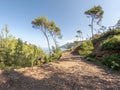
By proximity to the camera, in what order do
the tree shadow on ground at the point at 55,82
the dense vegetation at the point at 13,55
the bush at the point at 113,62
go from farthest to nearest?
the dense vegetation at the point at 13,55
the bush at the point at 113,62
the tree shadow on ground at the point at 55,82

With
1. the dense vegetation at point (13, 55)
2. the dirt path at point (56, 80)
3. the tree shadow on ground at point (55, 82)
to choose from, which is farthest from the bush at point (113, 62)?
the dense vegetation at point (13, 55)

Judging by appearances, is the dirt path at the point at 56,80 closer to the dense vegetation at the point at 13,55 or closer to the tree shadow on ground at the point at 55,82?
the tree shadow on ground at the point at 55,82

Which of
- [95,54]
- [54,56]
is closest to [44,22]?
→ [54,56]

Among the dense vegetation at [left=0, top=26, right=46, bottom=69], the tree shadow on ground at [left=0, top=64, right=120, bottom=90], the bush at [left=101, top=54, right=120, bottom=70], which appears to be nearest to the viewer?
the tree shadow on ground at [left=0, top=64, right=120, bottom=90]

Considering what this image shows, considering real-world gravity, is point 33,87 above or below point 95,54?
below

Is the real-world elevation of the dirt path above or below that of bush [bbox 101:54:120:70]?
below

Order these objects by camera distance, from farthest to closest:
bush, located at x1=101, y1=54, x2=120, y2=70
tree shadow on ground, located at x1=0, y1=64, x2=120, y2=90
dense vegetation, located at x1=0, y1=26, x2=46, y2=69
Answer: dense vegetation, located at x1=0, y1=26, x2=46, y2=69 → bush, located at x1=101, y1=54, x2=120, y2=70 → tree shadow on ground, located at x1=0, y1=64, x2=120, y2=90

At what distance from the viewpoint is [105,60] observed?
879cm

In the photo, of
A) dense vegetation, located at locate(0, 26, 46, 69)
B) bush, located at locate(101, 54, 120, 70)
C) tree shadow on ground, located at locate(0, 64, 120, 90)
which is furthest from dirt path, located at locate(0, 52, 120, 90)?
dense vegetation, located at locate(0, 26, 46, 69)

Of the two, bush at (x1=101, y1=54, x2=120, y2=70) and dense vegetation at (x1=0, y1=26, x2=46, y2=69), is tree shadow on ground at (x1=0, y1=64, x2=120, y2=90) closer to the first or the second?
bush at (x1=101, y1=54, x2=120, y2=70)

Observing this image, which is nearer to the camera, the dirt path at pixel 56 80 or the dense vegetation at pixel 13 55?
the dirt path at pixel 56 80

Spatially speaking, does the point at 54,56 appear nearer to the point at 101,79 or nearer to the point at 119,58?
the point at 119,58

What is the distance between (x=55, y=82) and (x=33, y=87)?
2.43 ft

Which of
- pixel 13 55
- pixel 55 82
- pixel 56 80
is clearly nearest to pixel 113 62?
pixel 56 80
